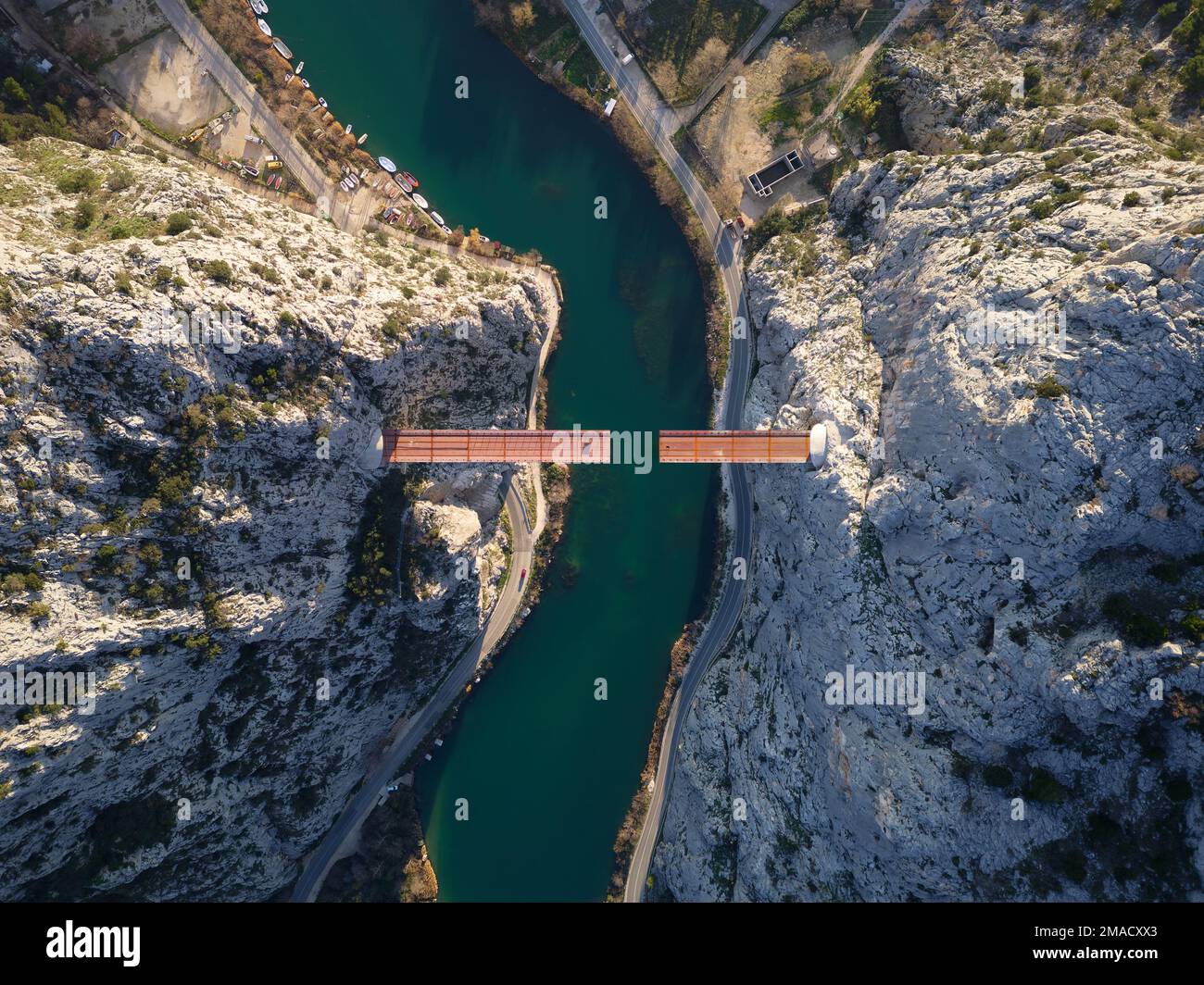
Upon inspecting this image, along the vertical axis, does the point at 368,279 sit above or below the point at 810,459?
above

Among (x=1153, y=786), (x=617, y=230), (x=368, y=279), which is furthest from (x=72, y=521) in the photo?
(x=1153, y=786)

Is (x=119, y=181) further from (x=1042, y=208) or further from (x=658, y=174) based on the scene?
(x=1042, y=208)

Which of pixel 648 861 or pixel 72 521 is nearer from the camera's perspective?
pixel 72 521

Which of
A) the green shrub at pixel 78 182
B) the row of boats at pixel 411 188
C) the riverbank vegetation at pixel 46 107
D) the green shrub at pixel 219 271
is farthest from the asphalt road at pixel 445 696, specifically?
the riverbank vegetation at pixel 46 107

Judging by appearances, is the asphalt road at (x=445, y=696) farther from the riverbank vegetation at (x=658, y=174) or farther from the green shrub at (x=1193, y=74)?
the green shrub at (x=1193, y=74)

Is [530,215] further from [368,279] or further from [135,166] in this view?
[135,166]
